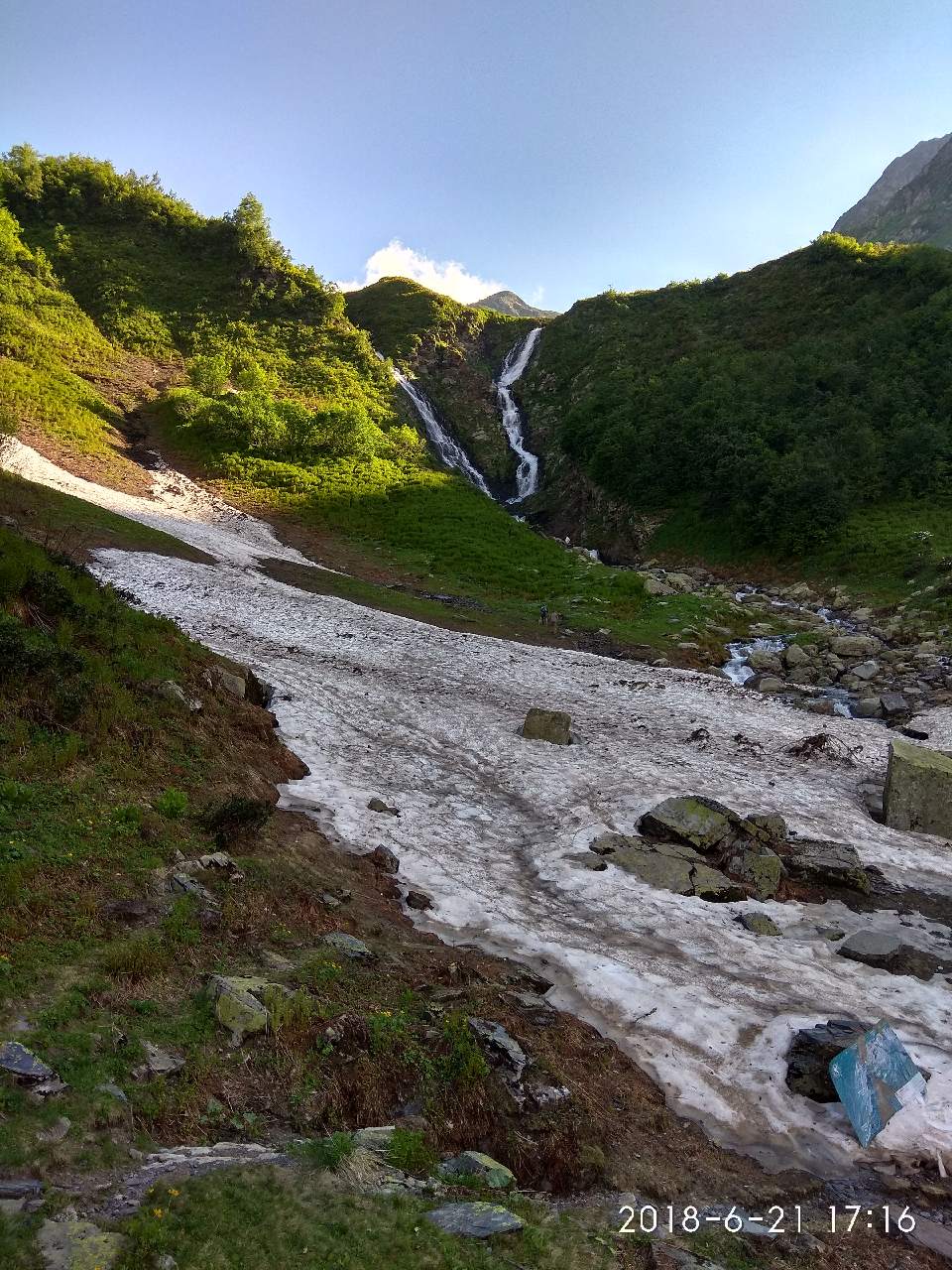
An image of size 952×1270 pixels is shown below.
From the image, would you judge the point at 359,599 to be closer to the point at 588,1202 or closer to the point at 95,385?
the point at 588,1202

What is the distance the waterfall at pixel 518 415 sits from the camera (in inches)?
2827

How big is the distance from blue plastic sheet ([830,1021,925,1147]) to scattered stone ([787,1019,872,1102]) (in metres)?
0.15

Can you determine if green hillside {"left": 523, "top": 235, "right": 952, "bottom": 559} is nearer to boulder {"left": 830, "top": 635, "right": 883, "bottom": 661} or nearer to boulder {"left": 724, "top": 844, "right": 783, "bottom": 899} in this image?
boulder {"left": 830, "top": 635, "right": 883, "bottom": 661}

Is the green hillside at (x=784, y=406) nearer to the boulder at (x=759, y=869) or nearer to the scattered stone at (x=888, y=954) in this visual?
the boulder at (x=759, y=869)

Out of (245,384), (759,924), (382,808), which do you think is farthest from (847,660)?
(245,384)

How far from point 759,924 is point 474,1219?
336 inches

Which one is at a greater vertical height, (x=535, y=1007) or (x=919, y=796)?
(x=919, y=796)

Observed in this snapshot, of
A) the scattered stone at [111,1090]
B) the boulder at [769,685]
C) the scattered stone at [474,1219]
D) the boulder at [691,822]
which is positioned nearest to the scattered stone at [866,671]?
the boulder at [769,685]

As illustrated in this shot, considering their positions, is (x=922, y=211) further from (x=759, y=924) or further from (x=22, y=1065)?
(x=22, y=1065)

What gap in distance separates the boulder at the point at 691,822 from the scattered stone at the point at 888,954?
339cm

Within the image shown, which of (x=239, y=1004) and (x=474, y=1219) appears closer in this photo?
(x=474, y=1219)

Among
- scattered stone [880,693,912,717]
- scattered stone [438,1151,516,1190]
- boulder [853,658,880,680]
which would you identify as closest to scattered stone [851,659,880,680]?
boulder [853,658,880,680]

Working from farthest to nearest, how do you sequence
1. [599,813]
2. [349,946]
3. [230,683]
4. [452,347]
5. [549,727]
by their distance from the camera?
[452,347]
[549,727]
[230,683]
[599,813]
[349,946]

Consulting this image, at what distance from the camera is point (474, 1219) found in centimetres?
505
